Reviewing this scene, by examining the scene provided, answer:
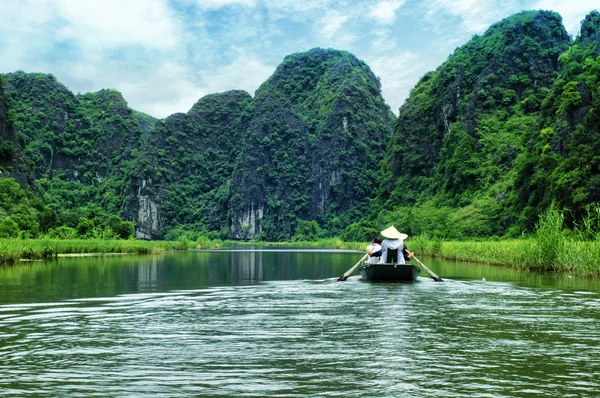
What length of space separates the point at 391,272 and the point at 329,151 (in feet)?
346

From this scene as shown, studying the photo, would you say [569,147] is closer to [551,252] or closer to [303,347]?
[551,252]

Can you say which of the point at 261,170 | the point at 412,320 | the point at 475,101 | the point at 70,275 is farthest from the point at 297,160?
the point at 412,320

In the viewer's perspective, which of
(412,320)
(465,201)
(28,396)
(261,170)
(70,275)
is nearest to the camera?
(28,396)

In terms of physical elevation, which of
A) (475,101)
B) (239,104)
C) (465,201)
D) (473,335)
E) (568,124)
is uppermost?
(239,104)

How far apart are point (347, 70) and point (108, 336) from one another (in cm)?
12772

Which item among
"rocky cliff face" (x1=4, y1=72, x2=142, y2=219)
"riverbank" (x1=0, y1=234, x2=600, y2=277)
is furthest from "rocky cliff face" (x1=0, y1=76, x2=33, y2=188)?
"rocky cliff face" (x1=4, y1=72, x2=142, y2=219)

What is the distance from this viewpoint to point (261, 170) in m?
122

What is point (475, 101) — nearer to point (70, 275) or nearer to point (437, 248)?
point (437, 248)

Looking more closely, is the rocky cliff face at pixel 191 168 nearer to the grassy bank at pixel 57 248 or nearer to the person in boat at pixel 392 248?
the grassy bank at pixel 57 248

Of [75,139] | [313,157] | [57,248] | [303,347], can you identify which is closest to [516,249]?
[303,347]

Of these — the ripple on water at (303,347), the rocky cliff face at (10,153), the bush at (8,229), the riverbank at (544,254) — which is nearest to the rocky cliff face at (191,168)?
the rocky cliff face at (10,153)

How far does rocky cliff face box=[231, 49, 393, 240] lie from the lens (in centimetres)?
Result: 11656

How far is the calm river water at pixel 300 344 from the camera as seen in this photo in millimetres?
4902

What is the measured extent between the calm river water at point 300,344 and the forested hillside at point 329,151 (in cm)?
2244
